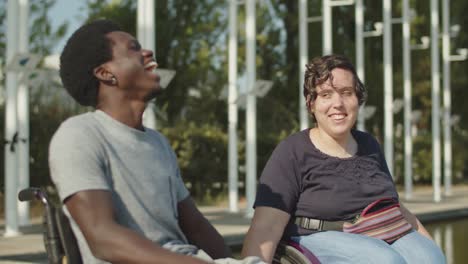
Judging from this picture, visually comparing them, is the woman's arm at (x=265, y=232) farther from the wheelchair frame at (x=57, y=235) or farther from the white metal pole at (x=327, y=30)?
the white metal pole at (x=327, y=30)

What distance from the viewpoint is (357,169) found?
408cm

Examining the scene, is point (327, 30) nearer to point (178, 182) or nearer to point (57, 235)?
point (178, 182)

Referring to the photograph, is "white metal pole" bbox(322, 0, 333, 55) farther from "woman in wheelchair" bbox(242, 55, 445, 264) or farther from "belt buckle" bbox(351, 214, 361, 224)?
"belt buckle" bbox(351, 214, 361, 224)

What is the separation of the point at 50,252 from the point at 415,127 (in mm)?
38991

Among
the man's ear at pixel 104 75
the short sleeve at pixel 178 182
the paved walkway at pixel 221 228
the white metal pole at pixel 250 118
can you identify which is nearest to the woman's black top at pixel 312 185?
the short sleeve at pixel 178 182

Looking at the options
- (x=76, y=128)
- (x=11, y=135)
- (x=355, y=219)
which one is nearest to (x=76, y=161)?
(x=76, y=128)

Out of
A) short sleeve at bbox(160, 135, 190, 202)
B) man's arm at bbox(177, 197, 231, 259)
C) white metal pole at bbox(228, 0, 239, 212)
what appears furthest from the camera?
white metal pole at bbox(228, 0, 239, 212)

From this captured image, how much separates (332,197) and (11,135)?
11.3 m

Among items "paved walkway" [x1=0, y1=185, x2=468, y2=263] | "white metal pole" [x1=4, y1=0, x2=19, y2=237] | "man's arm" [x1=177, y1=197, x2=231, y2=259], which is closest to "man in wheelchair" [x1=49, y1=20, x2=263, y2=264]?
"man's arm" [x1=177, y1=197, x2=231, y2=259]

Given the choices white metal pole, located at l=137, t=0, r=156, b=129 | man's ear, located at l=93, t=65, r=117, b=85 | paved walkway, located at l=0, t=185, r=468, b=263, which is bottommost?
paved walkway, located at l=0, t=185, r=468, b=263

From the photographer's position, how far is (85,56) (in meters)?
3.05

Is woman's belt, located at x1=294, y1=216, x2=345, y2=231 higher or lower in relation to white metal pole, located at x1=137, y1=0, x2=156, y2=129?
lower

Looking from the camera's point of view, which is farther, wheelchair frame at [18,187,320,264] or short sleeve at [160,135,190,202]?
short sleeve at [160,135,190,202]

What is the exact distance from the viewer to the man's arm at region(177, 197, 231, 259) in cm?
339
